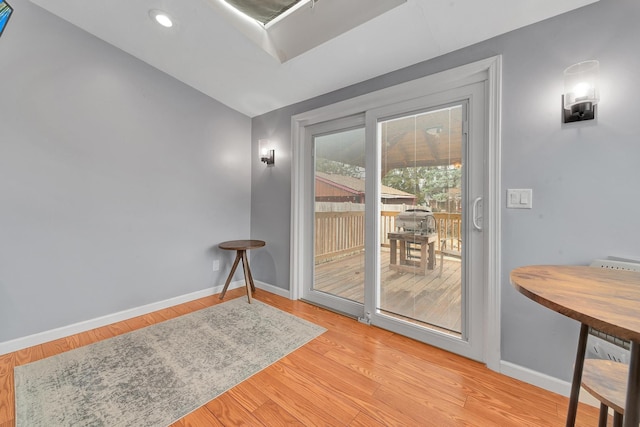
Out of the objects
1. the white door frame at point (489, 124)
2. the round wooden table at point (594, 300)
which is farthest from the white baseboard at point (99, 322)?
the round wooden table at point (594, 300)

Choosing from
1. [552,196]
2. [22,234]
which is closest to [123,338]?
[22,234]

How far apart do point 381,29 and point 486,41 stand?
708 millimetres

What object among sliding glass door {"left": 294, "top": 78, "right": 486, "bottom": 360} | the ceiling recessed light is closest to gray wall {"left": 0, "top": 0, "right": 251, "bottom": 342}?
the ceiling recessed light

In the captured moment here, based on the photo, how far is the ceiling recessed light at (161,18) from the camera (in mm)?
1869

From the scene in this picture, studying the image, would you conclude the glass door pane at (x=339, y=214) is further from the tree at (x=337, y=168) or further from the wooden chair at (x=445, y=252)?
the wooden chair at (x=445, y=252)

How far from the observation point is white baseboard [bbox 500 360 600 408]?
137 cm

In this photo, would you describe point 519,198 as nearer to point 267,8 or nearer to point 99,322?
point 267,8

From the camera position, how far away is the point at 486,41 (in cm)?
166

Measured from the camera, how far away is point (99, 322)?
2160mm

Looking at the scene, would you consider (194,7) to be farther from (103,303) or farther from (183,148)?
(103,303)

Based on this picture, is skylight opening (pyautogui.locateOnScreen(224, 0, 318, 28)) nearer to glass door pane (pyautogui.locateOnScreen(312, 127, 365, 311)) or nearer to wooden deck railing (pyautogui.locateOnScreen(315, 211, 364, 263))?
glass door pane (pyautogui.locateOnScreen(312, 127, 365, 311))

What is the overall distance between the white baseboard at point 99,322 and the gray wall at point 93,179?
5cm

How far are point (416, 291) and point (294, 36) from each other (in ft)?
7.69

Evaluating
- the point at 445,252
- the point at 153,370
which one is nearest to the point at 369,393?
the point at 445,252
